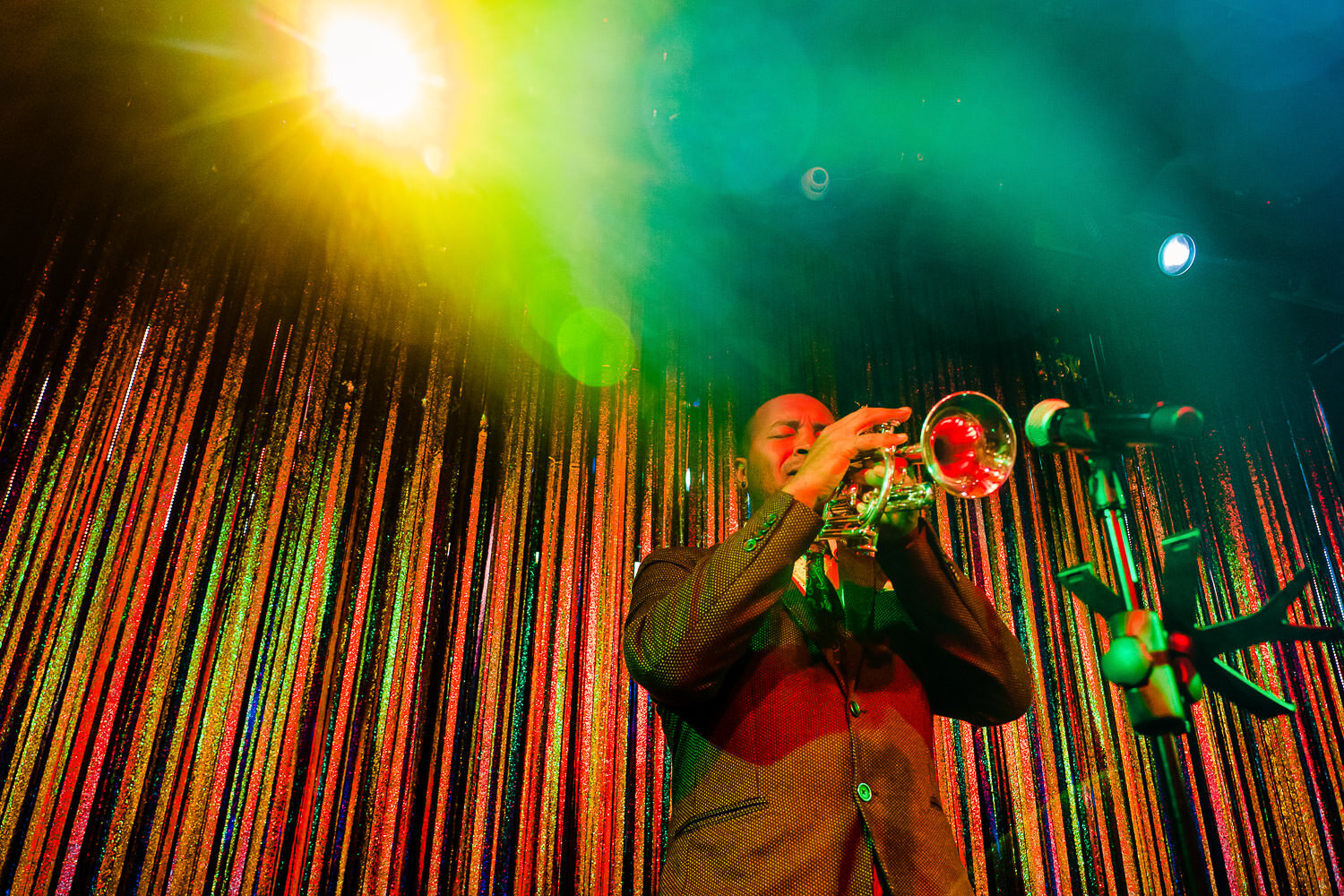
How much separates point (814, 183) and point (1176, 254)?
1.87 meters

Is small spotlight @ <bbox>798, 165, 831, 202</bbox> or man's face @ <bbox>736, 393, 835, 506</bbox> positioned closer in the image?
man's face @ <bbox>736, 393, 835, 506</bbox>

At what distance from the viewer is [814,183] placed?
11.8ft

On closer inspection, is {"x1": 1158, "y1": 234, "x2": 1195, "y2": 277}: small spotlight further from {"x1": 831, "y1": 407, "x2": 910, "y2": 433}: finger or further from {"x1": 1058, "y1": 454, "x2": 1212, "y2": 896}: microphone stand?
{"x1": 1058, "y1": 454, "x2": 1212, "y2": 896}: microphone stand

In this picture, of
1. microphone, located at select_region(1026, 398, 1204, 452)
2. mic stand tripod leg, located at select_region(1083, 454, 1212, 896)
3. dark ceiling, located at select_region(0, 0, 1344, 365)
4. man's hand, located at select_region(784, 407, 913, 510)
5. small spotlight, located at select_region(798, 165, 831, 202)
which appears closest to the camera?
mic stand tripod leg, located at select_region(1083, 454, 1212, 896)

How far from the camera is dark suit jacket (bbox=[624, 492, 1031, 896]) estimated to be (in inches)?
48.3

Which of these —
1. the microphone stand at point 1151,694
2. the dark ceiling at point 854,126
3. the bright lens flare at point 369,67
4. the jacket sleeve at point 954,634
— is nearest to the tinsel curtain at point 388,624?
the dark ceiling at point 854,126

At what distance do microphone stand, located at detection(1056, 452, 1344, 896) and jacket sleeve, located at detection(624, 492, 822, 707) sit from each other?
44cm

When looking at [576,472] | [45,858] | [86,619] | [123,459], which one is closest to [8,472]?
[123,459]

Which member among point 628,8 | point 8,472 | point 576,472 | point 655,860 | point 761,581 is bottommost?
point 655,860

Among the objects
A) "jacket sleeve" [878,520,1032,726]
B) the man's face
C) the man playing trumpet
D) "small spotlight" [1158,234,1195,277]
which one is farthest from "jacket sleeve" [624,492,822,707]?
"small spotlight" [1158,234,1195,277]

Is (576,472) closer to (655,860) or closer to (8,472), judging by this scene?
(655,860)

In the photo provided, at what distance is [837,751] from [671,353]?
7.58 ft

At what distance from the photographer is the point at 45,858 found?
6.29ft

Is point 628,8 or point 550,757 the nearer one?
point 550,757
